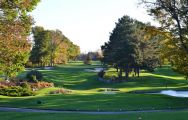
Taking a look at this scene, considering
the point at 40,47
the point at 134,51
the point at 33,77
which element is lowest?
the point at 33,77

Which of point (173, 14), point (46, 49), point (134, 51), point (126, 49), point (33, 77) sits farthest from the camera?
point (46, 49)

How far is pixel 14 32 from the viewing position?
27.3 meters

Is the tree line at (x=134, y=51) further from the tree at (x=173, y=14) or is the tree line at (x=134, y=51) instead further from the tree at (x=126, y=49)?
the tree at (x=173, y=14)

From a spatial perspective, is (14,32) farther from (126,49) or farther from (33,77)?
(126,49)

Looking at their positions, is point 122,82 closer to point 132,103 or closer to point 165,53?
point 132,103

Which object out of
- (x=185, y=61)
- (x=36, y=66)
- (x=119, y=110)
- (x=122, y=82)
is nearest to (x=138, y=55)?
(x=122, y=82)

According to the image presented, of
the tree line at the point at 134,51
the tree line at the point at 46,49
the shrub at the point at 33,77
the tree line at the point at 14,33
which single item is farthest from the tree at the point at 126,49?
the tree line at the point at 14,33

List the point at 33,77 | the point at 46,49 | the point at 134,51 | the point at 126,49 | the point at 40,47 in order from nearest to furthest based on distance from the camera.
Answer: the point at 33,77 → the point at 134,51 → the point at 126,49 → the point at 40,47 → the point at 46,49

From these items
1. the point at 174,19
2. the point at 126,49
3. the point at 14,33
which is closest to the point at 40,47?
the point at 126,49

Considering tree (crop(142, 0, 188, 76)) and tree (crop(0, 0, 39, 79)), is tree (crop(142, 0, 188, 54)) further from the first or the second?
tree (crop(0, 0, 39, 79))

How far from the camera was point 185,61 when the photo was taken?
28.8 meters

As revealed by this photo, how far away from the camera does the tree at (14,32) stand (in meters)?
27.0

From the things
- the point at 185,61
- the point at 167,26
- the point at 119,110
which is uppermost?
the point at 167,26

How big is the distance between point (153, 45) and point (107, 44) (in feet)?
60.3
